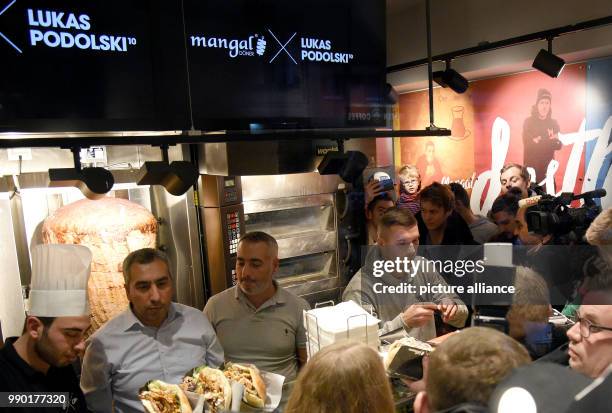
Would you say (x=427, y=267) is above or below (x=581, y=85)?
below

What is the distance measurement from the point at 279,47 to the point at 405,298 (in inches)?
46.1

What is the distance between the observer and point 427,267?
5.22ft

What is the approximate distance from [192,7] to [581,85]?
3372 mm

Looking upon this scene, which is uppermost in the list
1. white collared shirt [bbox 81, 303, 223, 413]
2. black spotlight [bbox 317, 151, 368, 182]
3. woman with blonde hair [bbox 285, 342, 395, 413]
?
black spotlight [bbox 317, 151, 368, 182]

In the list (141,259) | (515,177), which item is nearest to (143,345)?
(141,259)

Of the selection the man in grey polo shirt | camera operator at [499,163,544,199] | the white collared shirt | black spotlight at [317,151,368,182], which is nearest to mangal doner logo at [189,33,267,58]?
black spotlight at [317,151,368,182]

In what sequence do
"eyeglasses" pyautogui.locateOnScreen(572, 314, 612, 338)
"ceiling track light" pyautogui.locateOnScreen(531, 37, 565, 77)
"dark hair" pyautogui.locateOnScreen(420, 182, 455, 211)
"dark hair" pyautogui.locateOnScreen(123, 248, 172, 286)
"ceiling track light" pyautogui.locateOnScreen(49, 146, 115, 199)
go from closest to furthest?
1. "eyeglasses" pyautogui.locateOnScreen(572, 314, 612, 338)
2. "ceiling track light" pyautogui.locateOnScreen(49, 146, 115, 199)
3. "dark hair" pyautogui.locateOnScreen(123, 248, 172, 286)
4. "ceiling track light" pyautogui.locateOnScreen(531, 37, 565, 77)
5. "dark hair" pyautogui.locateOnScreen(420, 182, 455, 211)

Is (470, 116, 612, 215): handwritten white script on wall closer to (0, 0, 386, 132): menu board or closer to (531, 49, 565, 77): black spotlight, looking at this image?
(531, 49, 565, 77): black spotlight

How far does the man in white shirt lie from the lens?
1.84 metres

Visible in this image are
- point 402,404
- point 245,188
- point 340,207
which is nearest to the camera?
point 402,404

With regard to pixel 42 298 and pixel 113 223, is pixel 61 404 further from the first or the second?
pixel 113 223

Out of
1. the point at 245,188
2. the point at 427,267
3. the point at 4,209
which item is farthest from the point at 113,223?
the point at 427,267

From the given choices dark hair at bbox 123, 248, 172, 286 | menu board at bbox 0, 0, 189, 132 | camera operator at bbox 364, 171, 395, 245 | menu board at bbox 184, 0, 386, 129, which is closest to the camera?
menu board at bbox 0, 0, 189, 132

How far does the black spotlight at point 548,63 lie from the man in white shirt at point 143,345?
2922mm
